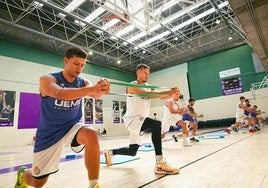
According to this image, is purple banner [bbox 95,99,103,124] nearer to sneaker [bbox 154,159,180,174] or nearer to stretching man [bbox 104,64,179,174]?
stretching man [bbox 104,64,179,174]

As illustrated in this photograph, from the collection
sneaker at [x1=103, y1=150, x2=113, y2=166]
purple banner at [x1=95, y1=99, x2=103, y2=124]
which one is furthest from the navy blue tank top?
purple banner at [x1=95, y1=99, x2=103, y2=124]

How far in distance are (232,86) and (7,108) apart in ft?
46.8

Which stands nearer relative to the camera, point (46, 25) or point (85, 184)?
point (85, 184)

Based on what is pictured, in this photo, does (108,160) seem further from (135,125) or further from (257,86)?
(257,86)

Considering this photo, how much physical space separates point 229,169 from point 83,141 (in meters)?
1.76

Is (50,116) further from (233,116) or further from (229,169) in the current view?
(233,116)

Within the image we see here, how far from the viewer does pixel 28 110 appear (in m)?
11.0

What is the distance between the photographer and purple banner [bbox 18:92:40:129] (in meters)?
10.6

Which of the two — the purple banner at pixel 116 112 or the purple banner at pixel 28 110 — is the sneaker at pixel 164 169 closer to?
the purple banner at pixel 28 110

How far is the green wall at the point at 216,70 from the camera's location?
13.9 metres

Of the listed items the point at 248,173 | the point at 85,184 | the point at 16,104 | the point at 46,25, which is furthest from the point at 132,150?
the point at 46,25

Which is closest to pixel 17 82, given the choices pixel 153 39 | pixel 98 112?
pixel 98 112

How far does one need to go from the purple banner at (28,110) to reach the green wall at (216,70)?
11.5 m

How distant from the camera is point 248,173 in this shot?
2.12m
